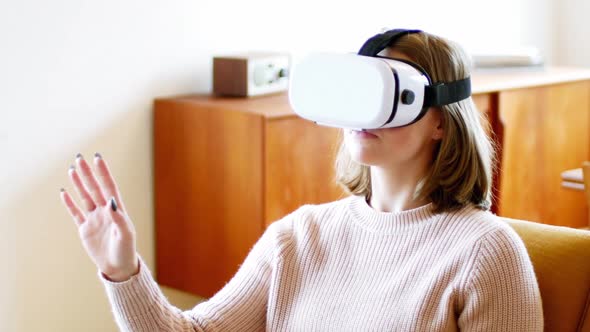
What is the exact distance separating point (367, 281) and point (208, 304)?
0.95ft

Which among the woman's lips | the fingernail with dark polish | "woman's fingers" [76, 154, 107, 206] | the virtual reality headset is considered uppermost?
the virtual reality headset

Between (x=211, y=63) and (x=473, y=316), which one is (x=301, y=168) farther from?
(x=473, y=316)

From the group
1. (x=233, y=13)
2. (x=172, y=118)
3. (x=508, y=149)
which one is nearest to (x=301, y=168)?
(x=172, y=118)

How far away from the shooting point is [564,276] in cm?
166

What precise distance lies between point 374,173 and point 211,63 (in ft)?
5.27

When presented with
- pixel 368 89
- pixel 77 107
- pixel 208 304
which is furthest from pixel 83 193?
pixel 77 107

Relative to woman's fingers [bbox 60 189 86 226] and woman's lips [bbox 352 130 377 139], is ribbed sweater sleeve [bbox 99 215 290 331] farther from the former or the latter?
woman's lips [bbox 352 130 377 139]

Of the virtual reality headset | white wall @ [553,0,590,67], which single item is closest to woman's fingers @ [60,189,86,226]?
the virtual reality headset

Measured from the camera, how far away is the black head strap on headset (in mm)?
1657

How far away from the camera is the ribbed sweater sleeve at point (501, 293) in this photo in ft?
5.07

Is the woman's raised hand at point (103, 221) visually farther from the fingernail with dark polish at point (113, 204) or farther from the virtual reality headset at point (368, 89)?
the virtual reality headset at point (368, 89)

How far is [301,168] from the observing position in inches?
118

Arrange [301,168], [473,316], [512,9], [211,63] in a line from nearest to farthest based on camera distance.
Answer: [473,316], [301,168], [211,63], [512,9]

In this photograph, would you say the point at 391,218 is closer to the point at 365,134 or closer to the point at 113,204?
the point at 365,134
